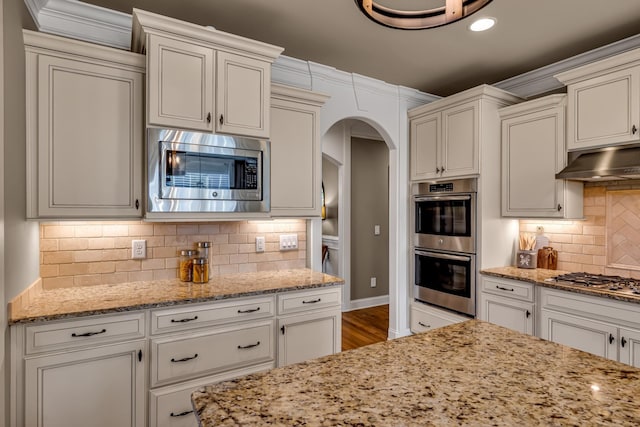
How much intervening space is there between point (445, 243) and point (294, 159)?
5.42 ft

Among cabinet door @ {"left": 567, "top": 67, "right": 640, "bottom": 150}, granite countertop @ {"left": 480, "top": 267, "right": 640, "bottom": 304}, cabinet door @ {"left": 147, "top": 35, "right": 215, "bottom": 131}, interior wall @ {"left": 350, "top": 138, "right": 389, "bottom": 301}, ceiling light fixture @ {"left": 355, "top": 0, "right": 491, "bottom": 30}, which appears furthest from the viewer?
interior wall @ {"left": 350, "top": 138, "right": 389, "bottom": 301}

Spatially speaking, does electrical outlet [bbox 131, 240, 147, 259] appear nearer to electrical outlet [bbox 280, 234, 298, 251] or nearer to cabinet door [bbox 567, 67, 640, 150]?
electrical outlet [bbox 280, 234, 298, 251]

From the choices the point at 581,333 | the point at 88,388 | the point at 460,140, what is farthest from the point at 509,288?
the point at 88,388

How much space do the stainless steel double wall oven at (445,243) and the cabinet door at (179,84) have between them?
7.33 feet

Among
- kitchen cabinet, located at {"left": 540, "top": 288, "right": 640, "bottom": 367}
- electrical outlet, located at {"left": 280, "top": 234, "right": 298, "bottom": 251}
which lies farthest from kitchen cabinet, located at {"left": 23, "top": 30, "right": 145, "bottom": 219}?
kitchen cabinet, located at {"left": 540, "top": 288, "right": 640, "bottom": 367}

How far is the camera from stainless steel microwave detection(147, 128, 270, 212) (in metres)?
2.11

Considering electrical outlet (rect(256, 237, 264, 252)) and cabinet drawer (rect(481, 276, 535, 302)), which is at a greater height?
electrical outlet (rect(256, 237, 264, 252))

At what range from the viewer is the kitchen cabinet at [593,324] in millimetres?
2242

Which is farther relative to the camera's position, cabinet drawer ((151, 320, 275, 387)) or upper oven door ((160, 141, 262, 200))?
upper oven door ((160, 141, 262, 200))

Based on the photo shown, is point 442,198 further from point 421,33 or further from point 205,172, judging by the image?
point 205,172

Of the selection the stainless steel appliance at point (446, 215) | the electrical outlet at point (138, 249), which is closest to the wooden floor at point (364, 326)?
the stainless steel appliance at point (446, 215)

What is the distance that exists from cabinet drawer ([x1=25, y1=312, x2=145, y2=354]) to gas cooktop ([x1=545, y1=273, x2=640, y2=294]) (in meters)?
2.79

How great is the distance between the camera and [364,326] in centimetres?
438

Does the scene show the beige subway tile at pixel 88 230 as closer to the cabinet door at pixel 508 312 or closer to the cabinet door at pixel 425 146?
the cabinet door at pixel 425 146
